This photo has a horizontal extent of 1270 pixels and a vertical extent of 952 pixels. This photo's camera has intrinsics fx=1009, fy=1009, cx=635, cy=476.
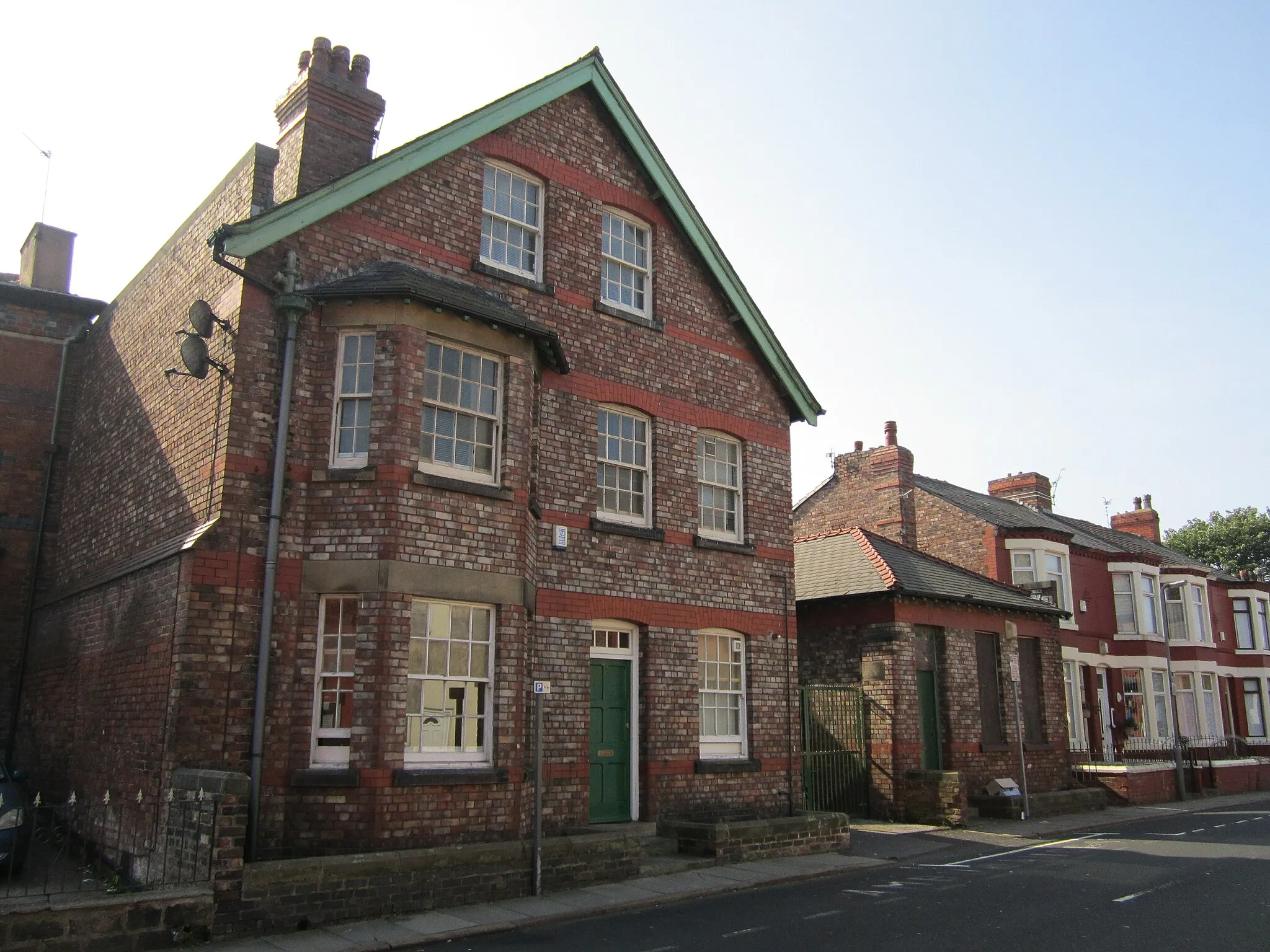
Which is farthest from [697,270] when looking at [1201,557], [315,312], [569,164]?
[1201,557]

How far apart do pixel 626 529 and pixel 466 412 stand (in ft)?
11.3

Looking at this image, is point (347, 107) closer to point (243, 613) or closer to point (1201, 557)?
point (243, 613)

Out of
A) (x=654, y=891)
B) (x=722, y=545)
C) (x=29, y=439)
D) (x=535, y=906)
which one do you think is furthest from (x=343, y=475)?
(x=29, y=439)

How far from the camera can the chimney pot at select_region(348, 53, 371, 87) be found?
45.2 ft

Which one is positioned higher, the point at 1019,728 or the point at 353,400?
the point at 353,400

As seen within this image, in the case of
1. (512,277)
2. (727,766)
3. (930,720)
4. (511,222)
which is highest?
(511,222)

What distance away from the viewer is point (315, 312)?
12180mm

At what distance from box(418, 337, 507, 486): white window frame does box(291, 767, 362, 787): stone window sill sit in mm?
3533

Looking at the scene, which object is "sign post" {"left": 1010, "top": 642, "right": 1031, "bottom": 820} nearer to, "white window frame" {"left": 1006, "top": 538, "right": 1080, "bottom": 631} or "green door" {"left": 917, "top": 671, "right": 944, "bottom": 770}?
"green door" {"left": 917, "top": 671, "right": 944, "bottom": 770}

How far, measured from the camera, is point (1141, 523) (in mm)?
43281

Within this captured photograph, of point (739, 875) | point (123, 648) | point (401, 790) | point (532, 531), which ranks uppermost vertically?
point (532, 531)

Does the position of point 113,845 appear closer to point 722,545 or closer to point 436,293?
point 436,293

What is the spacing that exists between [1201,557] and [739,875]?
193 ft

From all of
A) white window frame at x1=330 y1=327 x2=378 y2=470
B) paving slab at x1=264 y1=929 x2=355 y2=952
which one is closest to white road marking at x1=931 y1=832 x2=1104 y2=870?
paving slab at x1=264 y1=929 x2=355 y2=952
